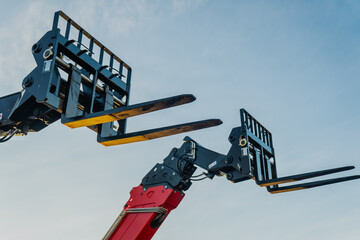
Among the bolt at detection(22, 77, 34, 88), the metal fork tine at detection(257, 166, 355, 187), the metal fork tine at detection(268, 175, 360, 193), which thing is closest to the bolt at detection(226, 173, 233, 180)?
the metal fork tine at detection(257, 166, 355, 187)

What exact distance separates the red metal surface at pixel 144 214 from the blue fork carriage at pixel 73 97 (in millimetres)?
1100

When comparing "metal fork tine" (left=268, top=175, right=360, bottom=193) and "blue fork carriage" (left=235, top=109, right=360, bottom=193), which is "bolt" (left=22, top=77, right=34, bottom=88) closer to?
"blue fork carriage" (left=235, top=109, right=360, bottom=193)

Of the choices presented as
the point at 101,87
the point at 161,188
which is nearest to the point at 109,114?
the point at 101,87

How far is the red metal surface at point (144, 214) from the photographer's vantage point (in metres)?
6.11

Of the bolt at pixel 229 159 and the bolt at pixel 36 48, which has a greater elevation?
the bolt at pixel 36 48

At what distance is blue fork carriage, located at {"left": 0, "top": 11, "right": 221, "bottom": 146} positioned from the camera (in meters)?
4.86

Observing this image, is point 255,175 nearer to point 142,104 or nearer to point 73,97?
point 142,104

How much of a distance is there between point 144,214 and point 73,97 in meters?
2.13

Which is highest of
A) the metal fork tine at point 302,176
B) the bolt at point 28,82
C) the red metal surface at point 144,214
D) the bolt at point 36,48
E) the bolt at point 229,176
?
the bolt at point 36,48

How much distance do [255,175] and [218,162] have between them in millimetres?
569

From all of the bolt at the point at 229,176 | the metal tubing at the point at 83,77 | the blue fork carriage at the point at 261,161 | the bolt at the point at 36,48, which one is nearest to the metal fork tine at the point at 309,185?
the blue fork carriage at the point at 261,161

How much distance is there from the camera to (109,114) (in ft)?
15.3

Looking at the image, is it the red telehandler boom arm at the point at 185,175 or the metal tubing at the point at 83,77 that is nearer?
the metal tubing at the point at 83,77

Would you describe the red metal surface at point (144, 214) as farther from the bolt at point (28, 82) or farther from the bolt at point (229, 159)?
the bolt at point (28, 82)
